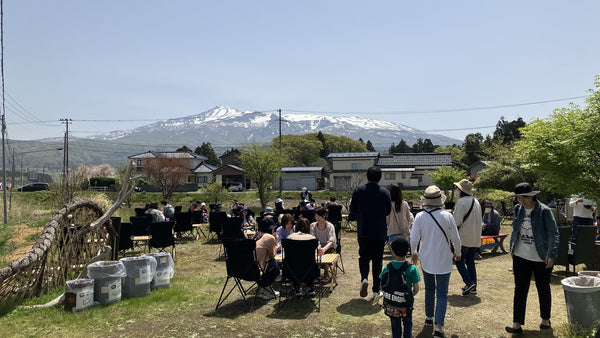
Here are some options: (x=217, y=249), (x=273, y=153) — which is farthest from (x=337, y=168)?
(x=217, y=249)

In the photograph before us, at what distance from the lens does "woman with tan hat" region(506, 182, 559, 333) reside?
4074mm

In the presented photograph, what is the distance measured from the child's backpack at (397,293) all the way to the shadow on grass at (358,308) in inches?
61.2

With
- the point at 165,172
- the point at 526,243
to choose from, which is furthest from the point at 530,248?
the point at 165,172

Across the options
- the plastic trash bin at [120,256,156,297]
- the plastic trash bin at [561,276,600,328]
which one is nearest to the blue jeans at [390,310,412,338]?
the plastic trash bin at [561,276,600,328]

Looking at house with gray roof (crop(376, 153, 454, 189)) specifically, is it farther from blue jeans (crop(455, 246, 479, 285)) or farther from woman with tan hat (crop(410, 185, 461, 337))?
woman with tan hat (crop(410, 185, 461, 337))

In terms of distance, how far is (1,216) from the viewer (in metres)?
20.5

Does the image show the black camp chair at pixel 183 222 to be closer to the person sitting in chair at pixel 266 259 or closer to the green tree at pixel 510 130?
the person sitting in chair at pixel 266 259

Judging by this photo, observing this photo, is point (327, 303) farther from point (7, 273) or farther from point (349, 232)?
point (349, 232)

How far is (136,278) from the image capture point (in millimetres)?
6152

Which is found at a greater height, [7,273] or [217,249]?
[7,273]

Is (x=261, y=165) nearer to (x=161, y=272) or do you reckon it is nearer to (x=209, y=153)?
(x=161, y=272)

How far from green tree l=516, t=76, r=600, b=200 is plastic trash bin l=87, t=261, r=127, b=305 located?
9140mm

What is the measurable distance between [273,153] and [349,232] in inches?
496

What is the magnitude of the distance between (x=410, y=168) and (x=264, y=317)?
45.0 meters
